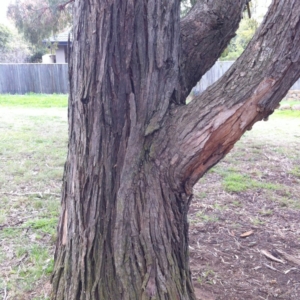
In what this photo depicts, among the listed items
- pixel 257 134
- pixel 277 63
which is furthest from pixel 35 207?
pixel 257 134

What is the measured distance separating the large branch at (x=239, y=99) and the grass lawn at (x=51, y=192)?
1187 millimetres

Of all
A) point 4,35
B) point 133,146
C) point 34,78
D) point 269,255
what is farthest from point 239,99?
point 4,35

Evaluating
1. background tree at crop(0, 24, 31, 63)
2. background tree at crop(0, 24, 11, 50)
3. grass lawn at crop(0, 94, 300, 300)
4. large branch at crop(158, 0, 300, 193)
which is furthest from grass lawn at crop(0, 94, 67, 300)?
background tree at crop(0, 24, 31, 63)

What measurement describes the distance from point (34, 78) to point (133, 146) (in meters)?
18.1

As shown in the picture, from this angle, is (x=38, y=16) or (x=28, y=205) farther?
(x=38, y=16)

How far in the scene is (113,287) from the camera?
2.02m

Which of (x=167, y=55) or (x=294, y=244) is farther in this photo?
(x=294, y=244)

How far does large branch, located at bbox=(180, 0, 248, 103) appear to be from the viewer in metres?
2.28

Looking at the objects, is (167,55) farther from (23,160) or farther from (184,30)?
(23,160)

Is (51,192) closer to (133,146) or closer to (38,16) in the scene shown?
(133,146)

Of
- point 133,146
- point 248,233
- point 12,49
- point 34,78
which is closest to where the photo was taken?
point 133,146

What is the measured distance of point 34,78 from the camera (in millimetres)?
18859

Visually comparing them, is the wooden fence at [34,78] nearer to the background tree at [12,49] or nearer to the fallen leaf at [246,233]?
the background tree at [12,49]

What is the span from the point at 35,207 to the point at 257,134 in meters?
6.16
